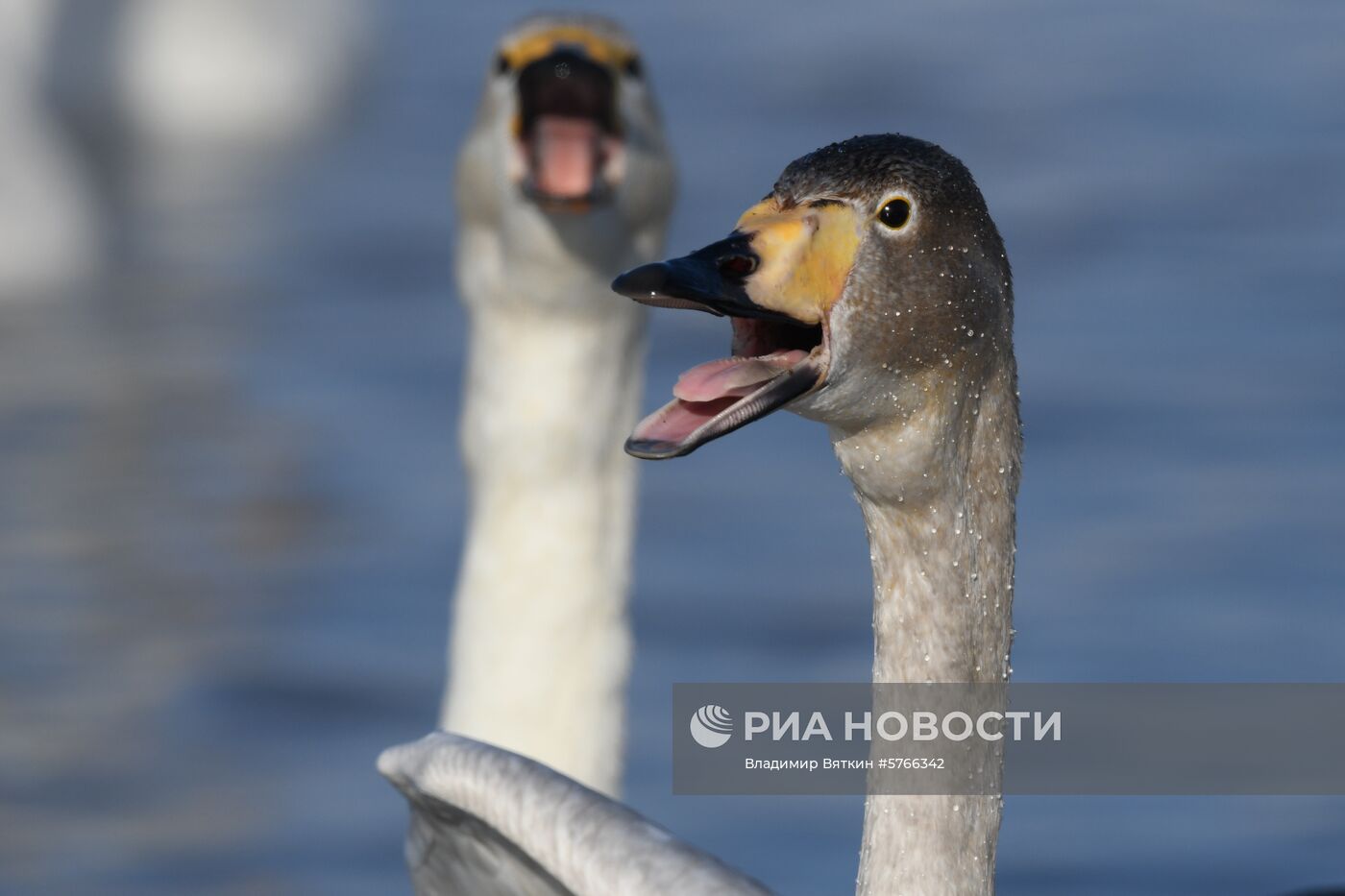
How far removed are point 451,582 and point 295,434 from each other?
5.91ft

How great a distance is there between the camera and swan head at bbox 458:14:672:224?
5.48m

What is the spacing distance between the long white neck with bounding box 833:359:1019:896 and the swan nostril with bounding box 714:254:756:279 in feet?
1.09

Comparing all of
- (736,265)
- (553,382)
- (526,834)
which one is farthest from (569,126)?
(736,265)

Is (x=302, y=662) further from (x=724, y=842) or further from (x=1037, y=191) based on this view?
(x=1037, y=191)

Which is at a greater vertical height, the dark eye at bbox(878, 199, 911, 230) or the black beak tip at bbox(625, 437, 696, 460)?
the dark eye at bbox(878, 199, 911, 230)

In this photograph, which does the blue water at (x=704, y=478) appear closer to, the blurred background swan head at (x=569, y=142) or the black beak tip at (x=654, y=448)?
the blurred background swan head at (x=569, y=142)

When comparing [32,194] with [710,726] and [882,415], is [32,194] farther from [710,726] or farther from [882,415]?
[882,415]

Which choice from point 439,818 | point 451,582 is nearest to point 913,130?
point 451,582

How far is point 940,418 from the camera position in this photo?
3752mm

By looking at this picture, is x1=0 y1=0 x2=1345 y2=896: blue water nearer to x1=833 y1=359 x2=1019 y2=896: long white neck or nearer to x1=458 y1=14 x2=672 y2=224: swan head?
x1=458 y1=14 x2=672 y2=224: swan head

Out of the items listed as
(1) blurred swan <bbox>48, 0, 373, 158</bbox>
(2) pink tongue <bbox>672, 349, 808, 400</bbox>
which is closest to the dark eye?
(2) pink tongue <bbox>672, 349, 808, 400</bbox>

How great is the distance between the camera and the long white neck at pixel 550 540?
5582 millimetres

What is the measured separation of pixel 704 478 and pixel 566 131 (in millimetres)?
4394

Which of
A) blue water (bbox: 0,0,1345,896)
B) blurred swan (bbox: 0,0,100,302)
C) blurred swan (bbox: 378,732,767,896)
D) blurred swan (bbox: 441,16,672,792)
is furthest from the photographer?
blurred swan (bbox: 0,0,100,302)
